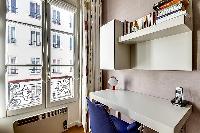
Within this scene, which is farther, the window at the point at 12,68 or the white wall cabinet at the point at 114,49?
the window at the point at 12,68

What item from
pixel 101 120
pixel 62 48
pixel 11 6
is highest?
pixel 11 6

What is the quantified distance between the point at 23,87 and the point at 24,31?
844mm

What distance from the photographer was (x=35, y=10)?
242 centimetres

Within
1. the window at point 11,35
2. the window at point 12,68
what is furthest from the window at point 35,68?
the window at point 11,35

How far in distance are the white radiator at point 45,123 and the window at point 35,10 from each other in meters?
1.49

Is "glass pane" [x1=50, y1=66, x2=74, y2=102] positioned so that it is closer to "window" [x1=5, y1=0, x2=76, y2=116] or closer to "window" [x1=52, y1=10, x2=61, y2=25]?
"window" [x1=5, y1=0, x2=76, y2=116]

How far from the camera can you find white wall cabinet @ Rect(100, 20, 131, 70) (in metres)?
2.00

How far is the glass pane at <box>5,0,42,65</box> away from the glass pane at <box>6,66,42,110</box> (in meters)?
0.14

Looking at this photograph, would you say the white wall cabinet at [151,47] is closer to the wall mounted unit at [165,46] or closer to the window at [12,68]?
the wall mounted unit at [165,46]

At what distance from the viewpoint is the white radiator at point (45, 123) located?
1.94 m

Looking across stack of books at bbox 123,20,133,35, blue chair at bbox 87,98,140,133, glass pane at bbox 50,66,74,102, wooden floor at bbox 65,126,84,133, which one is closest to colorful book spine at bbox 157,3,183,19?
stack of books at bbox 123,20,133,35

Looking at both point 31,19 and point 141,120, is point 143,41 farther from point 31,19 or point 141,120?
point 31,19

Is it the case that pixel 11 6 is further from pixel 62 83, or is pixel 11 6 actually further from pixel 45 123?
pixel 45 123

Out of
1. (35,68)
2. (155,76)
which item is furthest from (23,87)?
(155,76)
